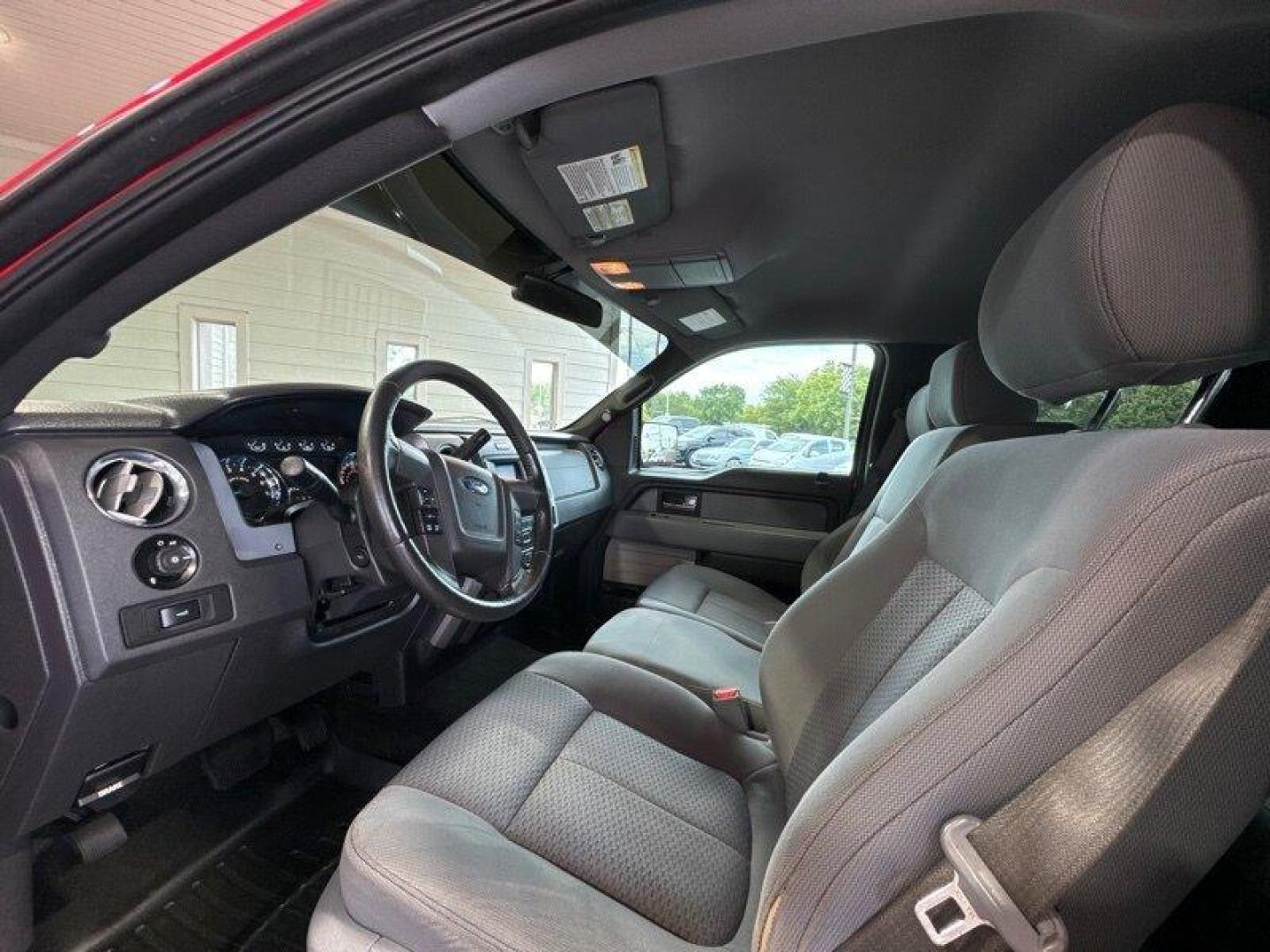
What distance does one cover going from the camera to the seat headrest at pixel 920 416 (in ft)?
7.05

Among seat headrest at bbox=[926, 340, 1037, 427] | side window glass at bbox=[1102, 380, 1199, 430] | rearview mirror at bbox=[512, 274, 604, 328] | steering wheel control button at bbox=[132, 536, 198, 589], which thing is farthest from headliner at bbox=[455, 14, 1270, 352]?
steering wheel control button at bbox=[132, 536, 198, 589]

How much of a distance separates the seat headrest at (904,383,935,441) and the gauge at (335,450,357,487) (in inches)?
67.2

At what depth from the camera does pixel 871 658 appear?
1006 mm

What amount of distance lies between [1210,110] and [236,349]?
1.89 m

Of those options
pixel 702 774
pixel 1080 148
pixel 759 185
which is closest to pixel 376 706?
pixel 702 774

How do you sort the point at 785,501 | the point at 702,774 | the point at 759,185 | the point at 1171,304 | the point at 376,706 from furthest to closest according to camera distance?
the point at 785,501
the point at 376,706
the point at 759,185
the point at 702,774
the point at 1171,304

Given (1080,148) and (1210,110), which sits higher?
(1080,148)

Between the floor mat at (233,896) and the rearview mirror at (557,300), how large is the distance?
1668mm

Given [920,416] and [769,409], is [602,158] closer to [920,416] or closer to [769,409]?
[920,416]

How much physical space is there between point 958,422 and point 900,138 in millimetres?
815

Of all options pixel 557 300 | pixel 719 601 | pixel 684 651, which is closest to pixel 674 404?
pixel 557 300

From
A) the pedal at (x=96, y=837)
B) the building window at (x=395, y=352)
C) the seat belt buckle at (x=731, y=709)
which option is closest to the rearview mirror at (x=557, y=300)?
the building window at (x=395, y=352)

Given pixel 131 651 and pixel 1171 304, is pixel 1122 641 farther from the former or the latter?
pixel 131 651

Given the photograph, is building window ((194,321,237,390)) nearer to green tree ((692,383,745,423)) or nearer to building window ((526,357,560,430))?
building window ((526,357,560,430))
